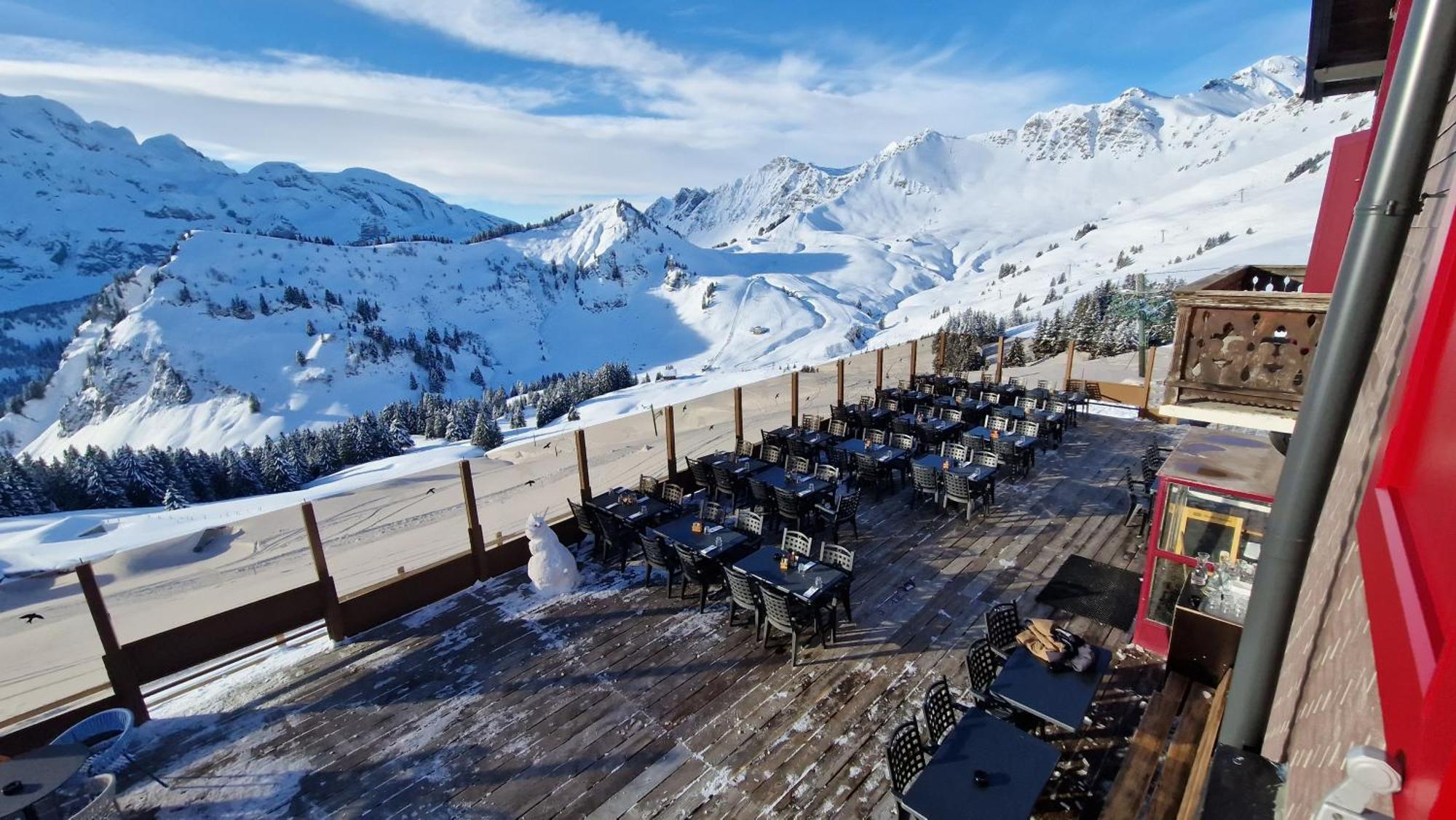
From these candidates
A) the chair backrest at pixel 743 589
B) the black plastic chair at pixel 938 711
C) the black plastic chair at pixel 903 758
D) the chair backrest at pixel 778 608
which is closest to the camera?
the black plastic chair at pixel 903 758

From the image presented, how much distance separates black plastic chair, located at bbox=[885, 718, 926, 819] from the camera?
405cm

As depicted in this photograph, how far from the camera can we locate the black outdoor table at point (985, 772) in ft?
12.2

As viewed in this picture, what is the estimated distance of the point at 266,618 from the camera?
6.74 metres

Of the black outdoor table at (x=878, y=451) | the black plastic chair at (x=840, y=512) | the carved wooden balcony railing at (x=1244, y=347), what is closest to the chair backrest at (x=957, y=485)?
the black outdoor table at (x=878, y=451)

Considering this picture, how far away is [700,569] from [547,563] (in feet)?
6.98

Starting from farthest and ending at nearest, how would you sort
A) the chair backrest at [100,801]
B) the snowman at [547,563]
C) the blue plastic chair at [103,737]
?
the snowman at [547,563] < the blue plastic chair at [103,737] < the chair backrest at [100,801]

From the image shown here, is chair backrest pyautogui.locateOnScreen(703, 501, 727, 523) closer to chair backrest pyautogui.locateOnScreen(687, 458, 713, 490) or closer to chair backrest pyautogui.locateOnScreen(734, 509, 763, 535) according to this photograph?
chair backrest pyautogui.locateOnScreen(734, 509, 763, 535)

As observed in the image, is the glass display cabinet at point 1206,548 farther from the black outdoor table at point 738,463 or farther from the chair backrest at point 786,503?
the black outdoor table at point 738,463

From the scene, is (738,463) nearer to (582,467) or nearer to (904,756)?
(582,467)

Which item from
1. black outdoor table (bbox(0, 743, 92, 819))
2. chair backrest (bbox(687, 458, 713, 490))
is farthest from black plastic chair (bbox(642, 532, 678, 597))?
black outdoor table (bbox(0, 743, 92, 819))

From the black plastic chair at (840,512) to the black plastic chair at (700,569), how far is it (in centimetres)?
210

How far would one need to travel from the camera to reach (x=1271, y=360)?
4082mm

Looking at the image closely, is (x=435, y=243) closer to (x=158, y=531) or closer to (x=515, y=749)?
(x=158, y=531)

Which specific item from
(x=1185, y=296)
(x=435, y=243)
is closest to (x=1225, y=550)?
(x=1185, y=296)
